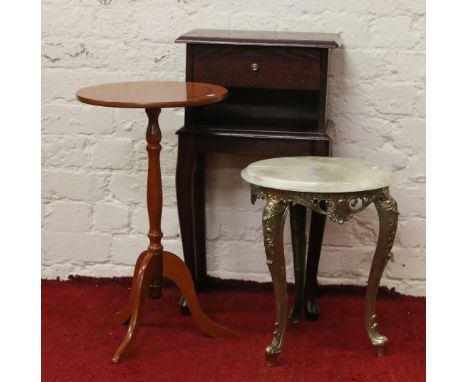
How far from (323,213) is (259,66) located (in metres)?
0.61

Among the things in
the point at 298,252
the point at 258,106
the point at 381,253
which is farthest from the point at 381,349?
the point at 258,106

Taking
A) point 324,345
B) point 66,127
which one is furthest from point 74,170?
point 324,345

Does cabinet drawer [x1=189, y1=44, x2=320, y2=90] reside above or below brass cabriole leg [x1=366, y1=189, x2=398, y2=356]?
above

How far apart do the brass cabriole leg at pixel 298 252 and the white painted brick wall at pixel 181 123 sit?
12.4 inches

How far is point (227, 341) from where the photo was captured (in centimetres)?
279

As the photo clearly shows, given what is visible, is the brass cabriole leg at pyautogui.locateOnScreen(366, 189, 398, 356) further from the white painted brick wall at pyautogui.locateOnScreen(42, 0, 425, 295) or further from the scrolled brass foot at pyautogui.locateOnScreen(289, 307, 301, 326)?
the white painted brick wall at pyautogui.locateOnScreen(42, 0, 425, 295)

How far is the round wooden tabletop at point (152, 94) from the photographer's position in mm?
2469

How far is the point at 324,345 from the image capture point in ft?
9.09

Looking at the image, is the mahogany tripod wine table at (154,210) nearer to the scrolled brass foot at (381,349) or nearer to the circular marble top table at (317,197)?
the circular marble top table at (317,197)

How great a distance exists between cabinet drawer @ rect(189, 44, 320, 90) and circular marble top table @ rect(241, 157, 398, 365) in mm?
282

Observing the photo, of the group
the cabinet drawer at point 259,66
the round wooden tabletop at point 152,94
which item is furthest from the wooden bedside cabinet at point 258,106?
the round wooden tabletop at point 152,94

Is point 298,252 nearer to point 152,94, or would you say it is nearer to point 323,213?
point 323,213

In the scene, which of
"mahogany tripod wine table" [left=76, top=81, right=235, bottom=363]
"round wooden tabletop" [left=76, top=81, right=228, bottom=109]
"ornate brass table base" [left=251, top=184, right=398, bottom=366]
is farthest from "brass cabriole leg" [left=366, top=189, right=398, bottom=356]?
"round wooden tabletop" [left=76, top=81, right=228, bottom=109]

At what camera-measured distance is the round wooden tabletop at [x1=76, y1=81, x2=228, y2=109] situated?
97.2 inches
